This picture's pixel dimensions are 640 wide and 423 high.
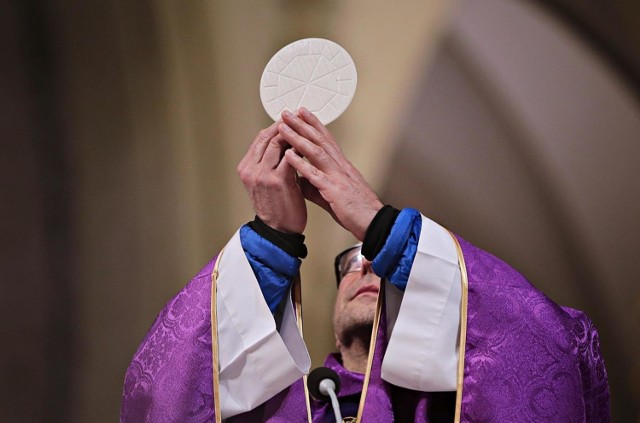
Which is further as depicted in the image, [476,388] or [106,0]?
[106,0]

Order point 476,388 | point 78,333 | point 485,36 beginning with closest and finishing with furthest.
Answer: point 476,388, point 78,333, point 485,36

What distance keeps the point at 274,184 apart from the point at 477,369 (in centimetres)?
57

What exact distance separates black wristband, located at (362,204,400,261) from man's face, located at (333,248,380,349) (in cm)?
55

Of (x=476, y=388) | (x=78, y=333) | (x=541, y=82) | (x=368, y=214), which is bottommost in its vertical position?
(x=78, y=333)

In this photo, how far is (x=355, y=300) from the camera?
2.12 m

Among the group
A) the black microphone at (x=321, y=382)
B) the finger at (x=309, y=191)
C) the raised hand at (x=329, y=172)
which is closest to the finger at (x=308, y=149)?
the raised hand at (x=329, y=172)

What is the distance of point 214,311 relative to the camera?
61.7 inches

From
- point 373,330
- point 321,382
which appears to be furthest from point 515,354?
point 321,382

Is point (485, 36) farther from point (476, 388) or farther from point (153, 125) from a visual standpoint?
point (476, 388)

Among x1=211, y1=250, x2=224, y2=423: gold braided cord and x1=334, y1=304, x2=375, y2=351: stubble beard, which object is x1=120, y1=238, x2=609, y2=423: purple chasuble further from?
x1=334, y1=304, x2=375, y2=351: stubble beard

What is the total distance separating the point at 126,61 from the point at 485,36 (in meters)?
1.10

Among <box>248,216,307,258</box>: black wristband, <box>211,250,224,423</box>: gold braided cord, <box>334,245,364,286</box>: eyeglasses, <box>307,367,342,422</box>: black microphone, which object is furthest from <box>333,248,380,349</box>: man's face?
<box>211,250,224,423</box>: gold braided cord

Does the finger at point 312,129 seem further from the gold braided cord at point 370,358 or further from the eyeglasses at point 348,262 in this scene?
the eyeglasses at point 348,262

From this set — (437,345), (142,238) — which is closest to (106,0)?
(142,238)
